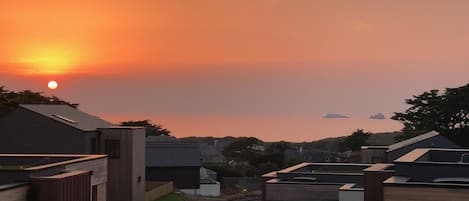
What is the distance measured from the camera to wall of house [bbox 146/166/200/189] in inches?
1591

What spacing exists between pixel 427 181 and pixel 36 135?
53.7 ft

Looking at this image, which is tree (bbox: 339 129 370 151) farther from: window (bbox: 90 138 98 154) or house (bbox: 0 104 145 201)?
window (bbox: 90 138 98 154)

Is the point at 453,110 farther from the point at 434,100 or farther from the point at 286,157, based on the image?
the point at 286,157

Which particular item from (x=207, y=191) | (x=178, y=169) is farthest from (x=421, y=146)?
(x=178, y=169)

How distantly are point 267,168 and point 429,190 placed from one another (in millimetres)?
45745

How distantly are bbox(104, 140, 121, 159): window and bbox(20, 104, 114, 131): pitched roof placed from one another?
77 cm

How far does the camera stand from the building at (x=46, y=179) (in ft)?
44.8

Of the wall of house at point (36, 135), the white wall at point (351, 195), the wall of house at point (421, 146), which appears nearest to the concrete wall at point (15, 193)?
the white wall at point (351, 195)

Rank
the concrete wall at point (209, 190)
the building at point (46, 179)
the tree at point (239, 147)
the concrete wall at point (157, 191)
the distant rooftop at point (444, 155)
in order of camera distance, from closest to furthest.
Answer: the building at point (46, 179), the distant rooftop at point (444, 155), the concrete wall at point (157, 191), the concrete wall at point (209, 190), the tree at point (239, 147)

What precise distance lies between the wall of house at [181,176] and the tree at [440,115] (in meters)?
14.6

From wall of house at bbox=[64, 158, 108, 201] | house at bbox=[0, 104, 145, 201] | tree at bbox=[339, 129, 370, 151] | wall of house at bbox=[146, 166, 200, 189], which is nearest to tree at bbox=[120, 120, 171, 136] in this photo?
tree at bbox=[339, 129, 370, 151]

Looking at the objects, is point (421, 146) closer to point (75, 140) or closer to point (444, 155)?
point (444, 155)

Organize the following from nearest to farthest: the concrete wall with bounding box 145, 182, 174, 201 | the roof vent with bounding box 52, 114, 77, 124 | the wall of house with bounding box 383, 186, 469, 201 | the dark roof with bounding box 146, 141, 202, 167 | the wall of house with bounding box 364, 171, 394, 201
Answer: the wall of house with bounding box 383, 186, 469, 201, the wall of house with bounding box 364, 171, 394, 201, the roof vent with bounding box 52, 114, 77, 124, the concrete wall with bounding box 145, 182, 174, 201, the dark roof with bounding box 146, 141, 202, 167

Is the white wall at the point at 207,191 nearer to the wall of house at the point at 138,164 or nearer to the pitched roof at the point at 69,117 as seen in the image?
the wall of house at the point at 138,164
